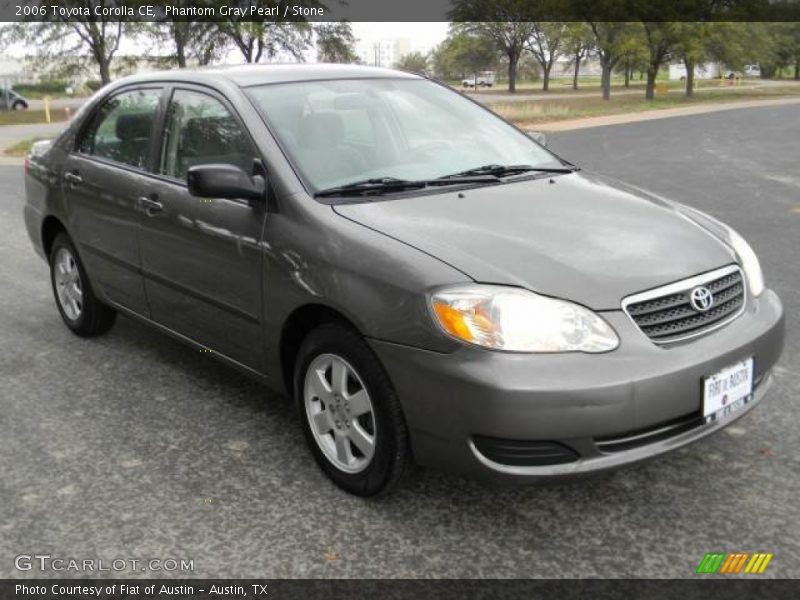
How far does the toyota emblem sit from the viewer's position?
9.41 ft

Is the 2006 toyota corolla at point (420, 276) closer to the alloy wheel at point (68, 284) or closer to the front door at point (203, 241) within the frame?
the front door at point (203, 241)

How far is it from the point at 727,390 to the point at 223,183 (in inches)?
79.2

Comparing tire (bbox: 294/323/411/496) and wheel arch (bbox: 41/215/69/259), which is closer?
tire (bbox: 294/323/411/496)

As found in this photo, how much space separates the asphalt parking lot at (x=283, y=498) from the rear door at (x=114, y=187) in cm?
53

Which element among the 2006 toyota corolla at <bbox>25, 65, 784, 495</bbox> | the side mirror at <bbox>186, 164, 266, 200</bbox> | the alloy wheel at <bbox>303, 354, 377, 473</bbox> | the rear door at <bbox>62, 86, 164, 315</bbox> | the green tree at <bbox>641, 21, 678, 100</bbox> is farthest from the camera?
the green tree at <bbox>641, 21, 678, 100</bbox>

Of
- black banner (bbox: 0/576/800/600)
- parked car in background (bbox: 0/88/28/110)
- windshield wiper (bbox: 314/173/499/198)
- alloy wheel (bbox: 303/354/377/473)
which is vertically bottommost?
black banner (bbox: 0/576/800/600)

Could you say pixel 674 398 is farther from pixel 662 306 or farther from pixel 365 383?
pixel 365 383

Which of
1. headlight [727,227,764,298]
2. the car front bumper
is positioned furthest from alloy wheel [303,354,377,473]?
headlight [727,227,764,298]

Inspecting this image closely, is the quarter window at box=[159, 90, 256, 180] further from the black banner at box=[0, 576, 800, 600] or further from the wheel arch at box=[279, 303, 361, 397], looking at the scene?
the black banner at box=[0, 576, 800, 600]

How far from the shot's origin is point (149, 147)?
4156 mm

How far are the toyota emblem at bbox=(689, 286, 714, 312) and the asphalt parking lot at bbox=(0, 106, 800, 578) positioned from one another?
0.62 meters

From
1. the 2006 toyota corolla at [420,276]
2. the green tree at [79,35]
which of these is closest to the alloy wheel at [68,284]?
the 2006 toyota corolla at [420,276]

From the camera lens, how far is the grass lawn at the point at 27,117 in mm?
32594

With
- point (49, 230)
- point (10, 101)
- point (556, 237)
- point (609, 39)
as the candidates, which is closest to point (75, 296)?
point (49, 230)
